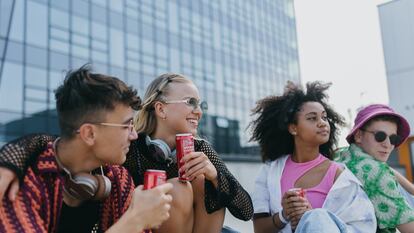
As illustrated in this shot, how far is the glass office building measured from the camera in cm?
2433

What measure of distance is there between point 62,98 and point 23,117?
78.2 feet

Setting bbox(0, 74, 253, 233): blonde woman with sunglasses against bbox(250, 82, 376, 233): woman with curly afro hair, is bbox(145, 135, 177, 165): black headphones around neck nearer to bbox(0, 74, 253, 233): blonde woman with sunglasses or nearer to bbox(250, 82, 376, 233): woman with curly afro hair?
bbox(0, 74, 253, 233): blonde woman with sunglasses

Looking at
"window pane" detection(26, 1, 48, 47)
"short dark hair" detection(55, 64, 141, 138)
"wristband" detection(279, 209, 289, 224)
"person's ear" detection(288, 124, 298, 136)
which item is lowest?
"wristband" detection(279, 209, 289, 224)

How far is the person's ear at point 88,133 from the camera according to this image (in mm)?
2238

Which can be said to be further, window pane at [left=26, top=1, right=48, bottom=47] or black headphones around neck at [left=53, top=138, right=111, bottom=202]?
window pane at [left=26, top=1, right=48, bottom=47]

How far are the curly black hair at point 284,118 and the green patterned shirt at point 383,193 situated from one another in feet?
1.66

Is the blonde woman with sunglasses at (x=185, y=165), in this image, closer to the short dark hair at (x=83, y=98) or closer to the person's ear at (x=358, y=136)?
the short dark hair at (x=83, y=98)

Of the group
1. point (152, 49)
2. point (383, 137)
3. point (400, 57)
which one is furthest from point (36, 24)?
point (383, 137)

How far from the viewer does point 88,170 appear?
2312 mm

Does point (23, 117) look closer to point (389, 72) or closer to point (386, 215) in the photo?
point (389, 72)

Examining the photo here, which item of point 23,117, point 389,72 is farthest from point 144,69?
point 389,72

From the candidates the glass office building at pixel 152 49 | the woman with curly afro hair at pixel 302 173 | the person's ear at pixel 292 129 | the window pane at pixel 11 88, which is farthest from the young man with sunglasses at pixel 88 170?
the window pane at pixel 11 88

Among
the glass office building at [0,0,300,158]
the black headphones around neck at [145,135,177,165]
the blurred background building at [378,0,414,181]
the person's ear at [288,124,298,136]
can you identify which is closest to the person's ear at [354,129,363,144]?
the person's ear at [288,124,298,136]

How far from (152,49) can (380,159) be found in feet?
99.4
